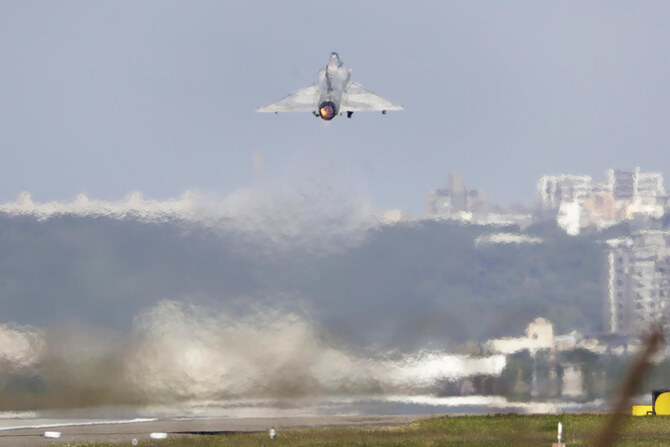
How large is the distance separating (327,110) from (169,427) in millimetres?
20274

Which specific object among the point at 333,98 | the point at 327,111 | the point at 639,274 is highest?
the point at 333,98

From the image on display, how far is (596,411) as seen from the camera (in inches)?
2783

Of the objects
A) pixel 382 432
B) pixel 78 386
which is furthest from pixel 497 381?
pixel 78 386

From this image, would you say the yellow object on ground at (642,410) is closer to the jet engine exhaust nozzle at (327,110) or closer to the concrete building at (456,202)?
the concrete building at (456,202)

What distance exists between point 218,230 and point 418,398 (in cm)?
1572

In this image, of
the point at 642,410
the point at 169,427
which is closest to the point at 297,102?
the point at 169,427

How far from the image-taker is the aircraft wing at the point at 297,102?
70.3 m

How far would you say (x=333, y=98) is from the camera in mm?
66125

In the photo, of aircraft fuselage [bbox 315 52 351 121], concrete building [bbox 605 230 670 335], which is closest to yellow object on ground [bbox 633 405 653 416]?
concrete building [bbox 605 230 670 335]

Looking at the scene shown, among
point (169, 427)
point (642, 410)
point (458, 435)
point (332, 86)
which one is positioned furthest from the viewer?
point (642, 410)

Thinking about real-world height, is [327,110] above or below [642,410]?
above

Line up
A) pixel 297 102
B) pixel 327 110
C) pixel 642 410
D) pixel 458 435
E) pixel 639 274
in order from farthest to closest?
pixel 639 274, pixel 297 102, pixel 642 410, pixel 327 110, pixel 458 435

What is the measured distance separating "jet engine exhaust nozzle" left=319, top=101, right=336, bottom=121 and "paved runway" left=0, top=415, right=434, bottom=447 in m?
17.6

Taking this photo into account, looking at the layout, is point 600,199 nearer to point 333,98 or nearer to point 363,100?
point 363,100
